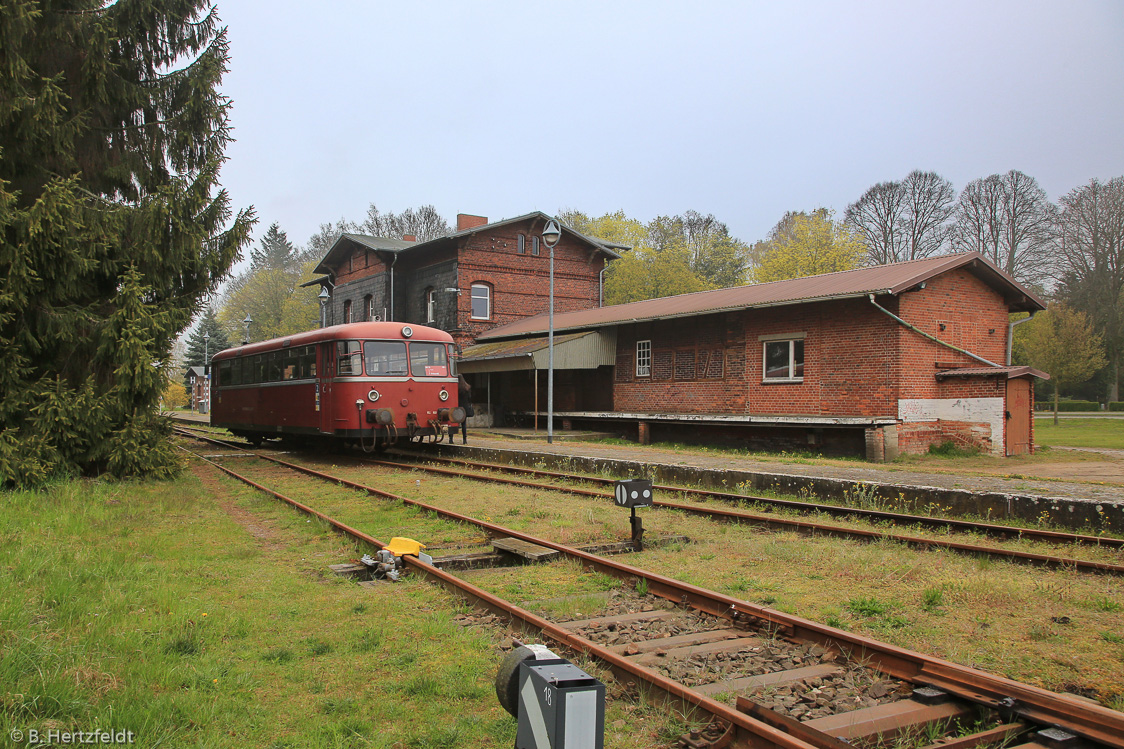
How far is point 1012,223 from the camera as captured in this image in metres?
45.0

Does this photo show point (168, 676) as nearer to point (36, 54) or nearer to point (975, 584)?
point (975, 584)

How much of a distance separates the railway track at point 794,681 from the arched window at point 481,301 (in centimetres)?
2640

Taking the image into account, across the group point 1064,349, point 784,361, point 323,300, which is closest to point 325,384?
point 784,361

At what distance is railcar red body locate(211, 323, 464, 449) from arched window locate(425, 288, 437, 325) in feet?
47.2

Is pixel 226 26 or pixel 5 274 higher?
pixel 226 26

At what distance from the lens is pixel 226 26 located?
12.9 m

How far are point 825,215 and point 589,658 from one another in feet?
154

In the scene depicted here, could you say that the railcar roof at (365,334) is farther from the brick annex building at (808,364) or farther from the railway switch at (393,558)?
the railway switch at (393,558)

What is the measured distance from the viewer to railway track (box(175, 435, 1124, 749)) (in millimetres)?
3152

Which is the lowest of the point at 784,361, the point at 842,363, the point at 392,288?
the point at 842,363

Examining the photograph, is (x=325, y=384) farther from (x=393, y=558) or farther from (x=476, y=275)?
(x=476, y=275)

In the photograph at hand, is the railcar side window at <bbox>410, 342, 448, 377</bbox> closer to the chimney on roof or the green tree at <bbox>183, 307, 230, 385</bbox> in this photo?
the chimney on roof

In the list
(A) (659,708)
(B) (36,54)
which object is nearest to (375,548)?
(A) (659,708)

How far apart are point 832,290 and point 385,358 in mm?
10735
